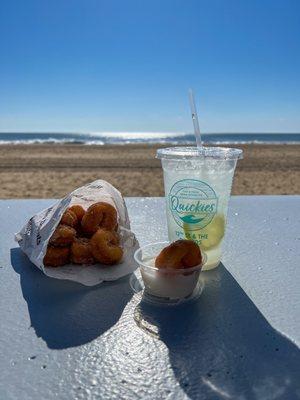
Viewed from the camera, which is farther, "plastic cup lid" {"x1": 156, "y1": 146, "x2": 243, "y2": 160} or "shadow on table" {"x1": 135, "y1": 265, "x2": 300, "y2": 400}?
"plastic cup lid" {"x1": 156, "y1": 146, "x2": 243, "y2": 160}

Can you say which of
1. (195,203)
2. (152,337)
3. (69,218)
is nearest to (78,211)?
(69,218)

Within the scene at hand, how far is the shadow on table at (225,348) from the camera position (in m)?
0.61

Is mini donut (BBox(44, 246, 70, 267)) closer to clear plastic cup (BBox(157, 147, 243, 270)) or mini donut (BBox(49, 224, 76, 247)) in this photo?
mini donut (BBox(49, 224, 76, 247))

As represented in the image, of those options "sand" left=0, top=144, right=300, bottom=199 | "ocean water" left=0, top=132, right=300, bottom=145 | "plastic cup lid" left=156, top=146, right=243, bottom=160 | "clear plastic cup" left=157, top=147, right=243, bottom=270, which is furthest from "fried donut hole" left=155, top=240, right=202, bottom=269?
"ocean water" left=0, top=132, right=300, bottom=145

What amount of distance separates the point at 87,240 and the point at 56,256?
0.08m

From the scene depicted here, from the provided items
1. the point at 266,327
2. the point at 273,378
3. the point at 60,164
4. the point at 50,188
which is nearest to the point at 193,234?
the point at 266,327

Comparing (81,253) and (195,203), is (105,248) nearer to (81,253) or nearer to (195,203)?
(81,253)

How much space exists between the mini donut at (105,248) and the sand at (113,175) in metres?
6.60

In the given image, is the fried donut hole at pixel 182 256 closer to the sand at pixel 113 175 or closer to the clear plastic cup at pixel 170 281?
the clear plastic cup at pixel 170 281

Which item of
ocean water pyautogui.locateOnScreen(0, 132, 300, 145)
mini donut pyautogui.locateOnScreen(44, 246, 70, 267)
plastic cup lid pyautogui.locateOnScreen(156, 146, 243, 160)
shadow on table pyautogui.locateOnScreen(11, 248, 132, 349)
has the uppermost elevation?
plastic cup lid pyautogui.locateOnScreen(156, 146, 243, 160)

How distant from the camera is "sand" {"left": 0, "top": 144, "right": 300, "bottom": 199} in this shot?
8242 mm

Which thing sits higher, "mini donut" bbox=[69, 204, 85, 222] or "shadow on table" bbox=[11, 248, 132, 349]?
"mini donut" bbox=[69, 204, 85, 222]

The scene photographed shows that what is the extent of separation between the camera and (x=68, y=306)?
33.0 inches

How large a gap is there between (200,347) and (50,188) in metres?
8.04
